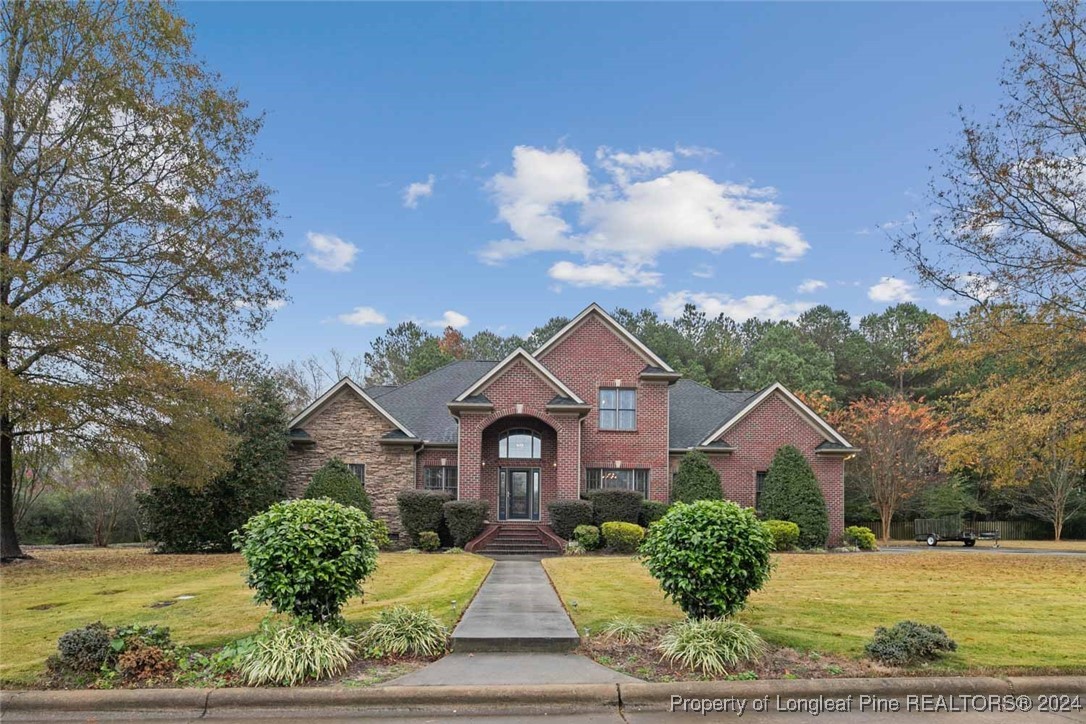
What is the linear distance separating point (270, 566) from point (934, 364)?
2135 centimetres

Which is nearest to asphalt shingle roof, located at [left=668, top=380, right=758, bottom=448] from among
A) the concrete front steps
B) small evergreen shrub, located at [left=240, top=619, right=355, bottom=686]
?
the concrete front steps

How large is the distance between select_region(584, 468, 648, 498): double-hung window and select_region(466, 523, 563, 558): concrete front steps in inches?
104

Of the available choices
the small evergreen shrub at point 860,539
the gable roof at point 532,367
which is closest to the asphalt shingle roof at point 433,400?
the gable roof at point 532,367

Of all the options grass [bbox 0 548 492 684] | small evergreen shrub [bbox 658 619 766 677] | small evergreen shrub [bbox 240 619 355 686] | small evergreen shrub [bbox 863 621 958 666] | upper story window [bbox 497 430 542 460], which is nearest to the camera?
small evergreen shrub [bbox 240 619 355 686]

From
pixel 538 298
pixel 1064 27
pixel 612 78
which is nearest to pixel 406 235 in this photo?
pixel 612 78

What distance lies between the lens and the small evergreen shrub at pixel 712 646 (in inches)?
273

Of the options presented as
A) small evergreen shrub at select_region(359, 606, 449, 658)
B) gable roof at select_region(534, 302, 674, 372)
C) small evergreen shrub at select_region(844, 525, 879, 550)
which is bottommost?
small evergreen shrub at select_region(844, 525, 879, 550)

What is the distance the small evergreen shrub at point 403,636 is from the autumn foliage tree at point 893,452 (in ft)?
109

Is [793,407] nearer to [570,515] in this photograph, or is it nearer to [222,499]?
[570,515]

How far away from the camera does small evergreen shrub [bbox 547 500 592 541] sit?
73.7ft

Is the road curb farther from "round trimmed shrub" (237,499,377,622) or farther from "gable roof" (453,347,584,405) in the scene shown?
"gable roof" (453,347,584,405)

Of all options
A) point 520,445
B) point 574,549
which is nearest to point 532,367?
point 520,445

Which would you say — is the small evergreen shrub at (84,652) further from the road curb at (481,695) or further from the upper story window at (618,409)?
the upper story window at (618,409)

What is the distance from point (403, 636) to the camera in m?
7.71
